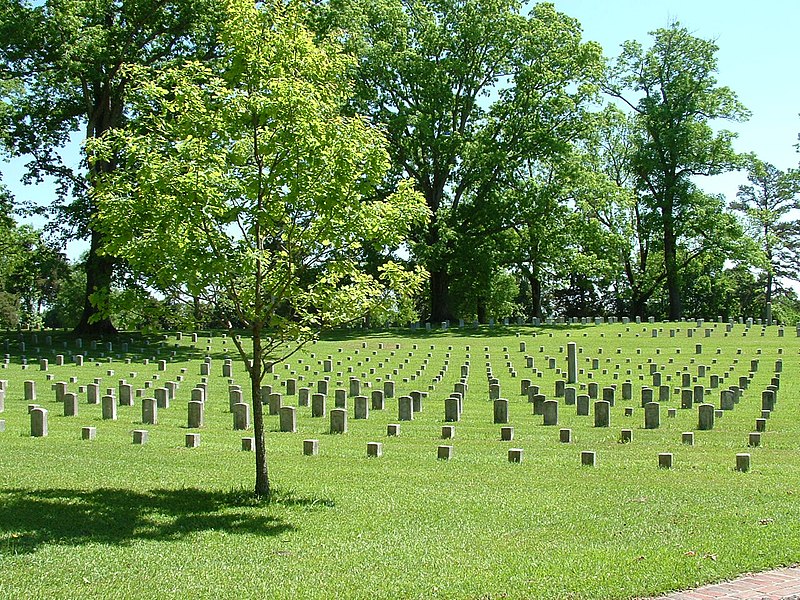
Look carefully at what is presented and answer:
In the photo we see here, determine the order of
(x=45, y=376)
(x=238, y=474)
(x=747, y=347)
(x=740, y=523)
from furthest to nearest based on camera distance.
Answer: (x=747, y=347)
(x=45, y=376)
(x=238, y=474)
(x=740, y=523)

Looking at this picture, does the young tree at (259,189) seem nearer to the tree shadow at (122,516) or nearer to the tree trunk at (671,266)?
the tree shadow at (122,516)

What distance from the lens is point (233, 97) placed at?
1009 cm

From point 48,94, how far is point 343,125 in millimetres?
30538

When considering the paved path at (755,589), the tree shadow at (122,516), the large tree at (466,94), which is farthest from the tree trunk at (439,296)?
the paved path at (755,589)

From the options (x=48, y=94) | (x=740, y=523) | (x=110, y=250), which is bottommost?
(x=740, y=523)

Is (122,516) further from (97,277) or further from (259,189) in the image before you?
(97,277)

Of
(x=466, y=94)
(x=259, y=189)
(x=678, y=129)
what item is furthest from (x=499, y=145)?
(x=259, y=189)

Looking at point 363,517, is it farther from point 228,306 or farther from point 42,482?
point 42,482

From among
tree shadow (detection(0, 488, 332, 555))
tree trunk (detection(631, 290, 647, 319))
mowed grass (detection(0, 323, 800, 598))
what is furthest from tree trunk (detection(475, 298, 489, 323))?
tree shadow (detection(0, 488, 332, 555))

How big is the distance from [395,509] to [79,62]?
2794 cm

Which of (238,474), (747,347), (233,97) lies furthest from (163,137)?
(747,347)

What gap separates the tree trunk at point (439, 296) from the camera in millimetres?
46969

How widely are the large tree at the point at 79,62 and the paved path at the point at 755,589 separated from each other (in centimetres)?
2749

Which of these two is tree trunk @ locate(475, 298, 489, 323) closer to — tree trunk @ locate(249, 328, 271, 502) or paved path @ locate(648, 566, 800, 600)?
tree trunk @ locate(249, 328, 271, 502)
